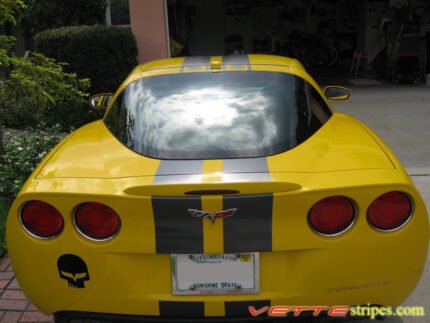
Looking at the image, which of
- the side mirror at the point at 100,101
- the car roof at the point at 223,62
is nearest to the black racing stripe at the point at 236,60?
the car roof at the point at 223,62

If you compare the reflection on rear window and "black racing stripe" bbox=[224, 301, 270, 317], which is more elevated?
the reflection on rear window

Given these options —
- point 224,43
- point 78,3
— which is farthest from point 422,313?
point 224,43

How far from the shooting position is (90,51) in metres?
8.90

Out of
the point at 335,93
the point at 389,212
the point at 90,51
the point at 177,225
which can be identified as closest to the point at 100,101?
the point at 335,93

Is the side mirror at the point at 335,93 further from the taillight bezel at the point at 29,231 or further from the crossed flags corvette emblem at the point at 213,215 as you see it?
the taillight bezel at the point at 29,231

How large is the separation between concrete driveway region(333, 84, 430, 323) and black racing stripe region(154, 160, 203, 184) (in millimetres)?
1498

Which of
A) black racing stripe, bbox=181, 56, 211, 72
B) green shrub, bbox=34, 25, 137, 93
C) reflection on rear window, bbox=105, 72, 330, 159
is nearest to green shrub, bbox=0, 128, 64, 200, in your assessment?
reflection on rear window, bbox=105, 72, 330, 159

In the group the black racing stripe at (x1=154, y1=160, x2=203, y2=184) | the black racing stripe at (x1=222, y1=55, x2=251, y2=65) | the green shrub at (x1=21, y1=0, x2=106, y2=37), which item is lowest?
the black racing stripe at (x1=154, y1=160, x2=203, y2=184)

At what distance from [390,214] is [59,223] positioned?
147 centimetres

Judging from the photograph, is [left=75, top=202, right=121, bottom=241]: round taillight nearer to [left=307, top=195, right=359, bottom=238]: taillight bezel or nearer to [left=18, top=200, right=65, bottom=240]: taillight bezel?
[left=18, top=200, right=65, bottom=240]: taillight bezel

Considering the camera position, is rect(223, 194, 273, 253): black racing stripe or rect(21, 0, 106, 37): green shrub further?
rect(21, 0, 106, 37): green shrub

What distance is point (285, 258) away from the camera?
2186 mm

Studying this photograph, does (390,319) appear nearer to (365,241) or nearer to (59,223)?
(365,241)

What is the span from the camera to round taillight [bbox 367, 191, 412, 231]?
2219 mm
